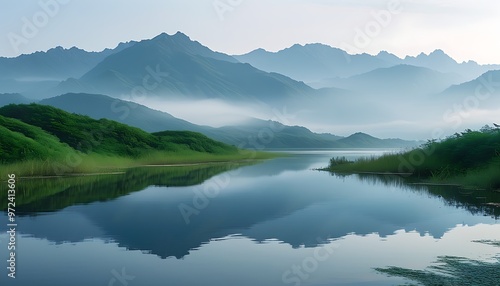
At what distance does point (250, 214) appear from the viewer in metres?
39.5

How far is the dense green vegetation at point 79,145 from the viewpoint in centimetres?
8156

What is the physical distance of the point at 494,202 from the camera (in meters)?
44.4

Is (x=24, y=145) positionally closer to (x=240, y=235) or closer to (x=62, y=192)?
(x=62, y=192)

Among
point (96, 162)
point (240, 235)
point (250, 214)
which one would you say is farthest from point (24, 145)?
point (240, 235)

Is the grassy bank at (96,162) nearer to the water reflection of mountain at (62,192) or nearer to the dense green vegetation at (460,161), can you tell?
the water reflection of mountain at (62,192)

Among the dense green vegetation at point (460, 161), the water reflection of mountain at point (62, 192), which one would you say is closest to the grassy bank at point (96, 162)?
the water reflection of mountain at point (62, 192)

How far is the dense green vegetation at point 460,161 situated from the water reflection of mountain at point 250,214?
11.0 feet

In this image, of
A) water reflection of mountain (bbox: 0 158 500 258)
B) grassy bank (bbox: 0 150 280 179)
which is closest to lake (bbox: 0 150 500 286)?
water reflection of mountain (bbox: 0 158 500 258)

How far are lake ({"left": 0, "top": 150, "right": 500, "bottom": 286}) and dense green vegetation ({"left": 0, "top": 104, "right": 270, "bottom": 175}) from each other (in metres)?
27.5

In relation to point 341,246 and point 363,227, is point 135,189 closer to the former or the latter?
point 363,227

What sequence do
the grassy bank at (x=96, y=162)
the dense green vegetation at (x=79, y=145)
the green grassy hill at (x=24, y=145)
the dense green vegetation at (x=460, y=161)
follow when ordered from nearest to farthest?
the dense green vegetation at (x=460, y=161)
the grassy bank at (x=96, y=162)
the green grassy hill at (x=24, y=145)
the dense green vegetation at (x=79, y=145)

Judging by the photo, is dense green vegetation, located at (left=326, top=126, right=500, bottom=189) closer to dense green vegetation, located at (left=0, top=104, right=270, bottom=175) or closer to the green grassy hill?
dense green vegetation, located at (left=0, top=104, right=270, bottom=175)

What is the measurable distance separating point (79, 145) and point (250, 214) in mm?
87009

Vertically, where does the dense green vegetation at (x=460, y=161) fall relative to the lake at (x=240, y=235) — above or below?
above
